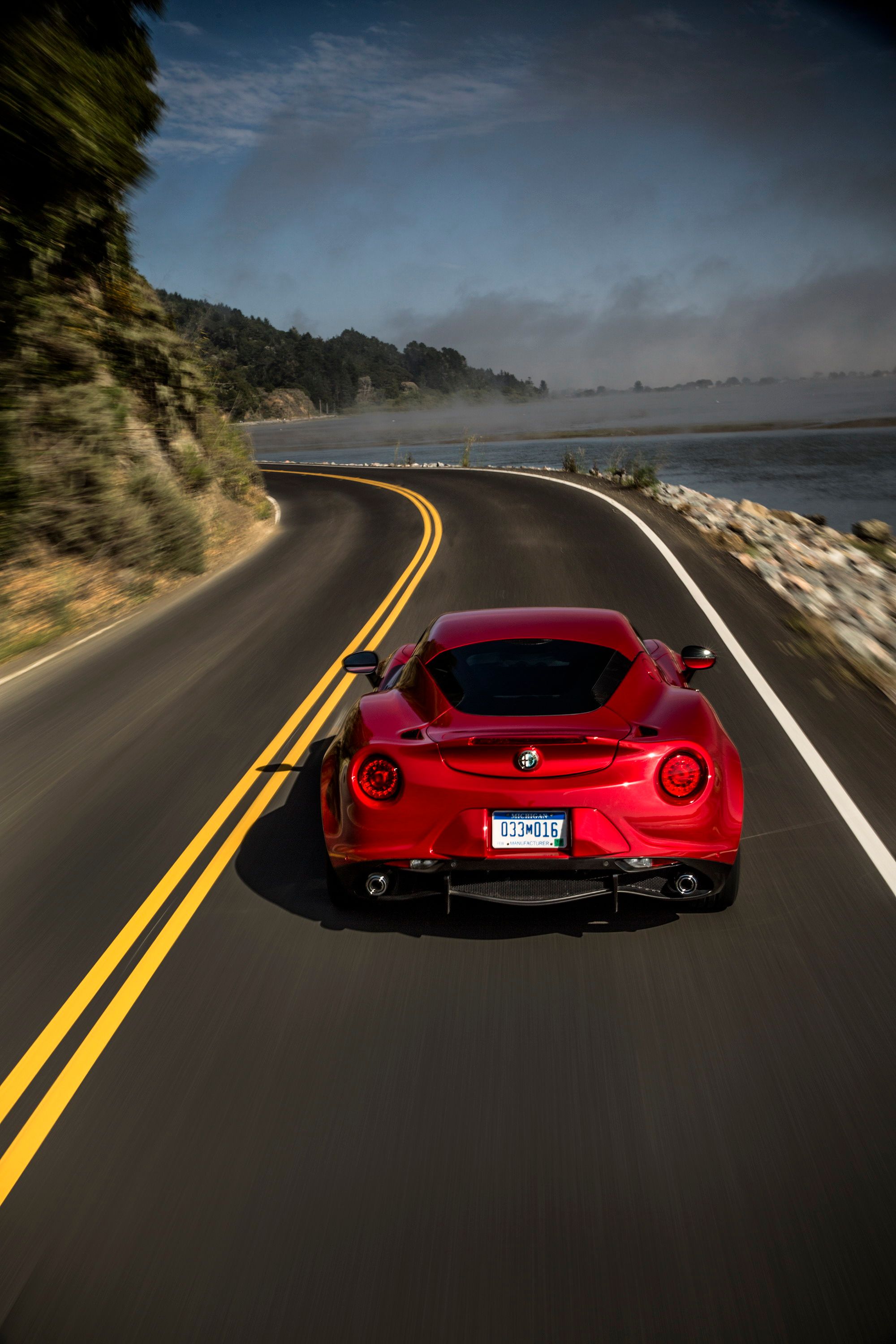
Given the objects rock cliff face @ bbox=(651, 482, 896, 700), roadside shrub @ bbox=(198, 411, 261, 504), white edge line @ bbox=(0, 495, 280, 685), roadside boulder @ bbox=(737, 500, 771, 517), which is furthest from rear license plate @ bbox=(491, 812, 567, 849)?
roadside shrub @ bbox=(198, 411, 261, 504)

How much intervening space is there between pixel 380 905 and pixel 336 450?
61.8 m

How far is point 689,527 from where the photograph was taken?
1806 cm

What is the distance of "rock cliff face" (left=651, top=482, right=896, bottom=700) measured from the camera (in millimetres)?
10281

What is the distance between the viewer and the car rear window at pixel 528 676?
4.54 metres

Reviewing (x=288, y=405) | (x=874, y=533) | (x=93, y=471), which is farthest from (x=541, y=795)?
(x=288, y=405)

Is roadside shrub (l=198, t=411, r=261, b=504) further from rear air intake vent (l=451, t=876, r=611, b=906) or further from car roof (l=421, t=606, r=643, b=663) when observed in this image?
rear air intake vent (l=451, t=876, r=611, b=906)

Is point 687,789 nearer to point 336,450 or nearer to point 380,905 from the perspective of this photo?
point 380,905

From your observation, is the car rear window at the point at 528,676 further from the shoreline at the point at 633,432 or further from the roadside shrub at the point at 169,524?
the shoreline at the point at 633,432

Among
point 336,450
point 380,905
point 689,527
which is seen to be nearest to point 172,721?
point 380,905

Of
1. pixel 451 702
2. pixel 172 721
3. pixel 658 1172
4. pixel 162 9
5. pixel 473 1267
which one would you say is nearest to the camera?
pixel 473 1267

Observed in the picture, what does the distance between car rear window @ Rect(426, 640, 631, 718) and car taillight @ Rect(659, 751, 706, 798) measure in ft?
1.33

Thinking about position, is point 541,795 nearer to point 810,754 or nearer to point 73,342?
point 810,754

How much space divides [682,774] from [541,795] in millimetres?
640

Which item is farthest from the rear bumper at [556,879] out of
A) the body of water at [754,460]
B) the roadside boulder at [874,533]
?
the body of water at [754,460]
